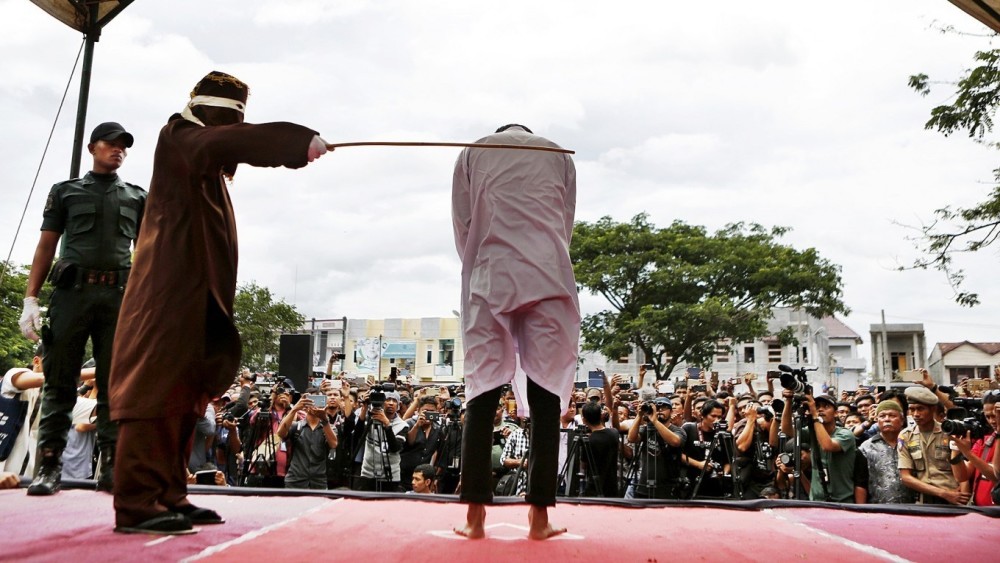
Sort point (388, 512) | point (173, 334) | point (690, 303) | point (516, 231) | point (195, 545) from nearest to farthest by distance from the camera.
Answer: point (195, 545) → point (173, 334) → point (516, 231) → point (388, 512) → point (690, 303)

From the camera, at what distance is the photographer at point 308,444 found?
780 centimetres

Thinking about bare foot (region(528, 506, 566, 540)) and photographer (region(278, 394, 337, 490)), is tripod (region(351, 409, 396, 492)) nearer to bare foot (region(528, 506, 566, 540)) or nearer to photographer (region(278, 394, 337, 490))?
photographer (region(278, 394, 337, 490))

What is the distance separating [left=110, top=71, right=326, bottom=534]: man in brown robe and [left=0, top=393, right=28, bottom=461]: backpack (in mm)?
2177

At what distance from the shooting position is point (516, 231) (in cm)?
296

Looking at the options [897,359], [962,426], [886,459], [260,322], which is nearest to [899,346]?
[897,359]

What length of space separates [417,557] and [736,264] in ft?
98.5

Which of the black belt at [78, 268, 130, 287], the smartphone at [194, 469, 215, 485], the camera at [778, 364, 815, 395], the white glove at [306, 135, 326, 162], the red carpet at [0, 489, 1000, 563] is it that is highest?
the white glove at [306, 135, 326, 162]

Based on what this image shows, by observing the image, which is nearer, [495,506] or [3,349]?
[495,506]

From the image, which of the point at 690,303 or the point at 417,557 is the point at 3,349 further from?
the point at 417,557

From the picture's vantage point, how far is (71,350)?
3453mm

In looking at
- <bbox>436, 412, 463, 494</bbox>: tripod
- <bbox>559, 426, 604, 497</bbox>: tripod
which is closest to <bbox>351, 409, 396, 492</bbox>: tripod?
<bbox>436, 412, 463, 494</bbox>: tripod

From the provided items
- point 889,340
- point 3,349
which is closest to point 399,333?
point 3,349

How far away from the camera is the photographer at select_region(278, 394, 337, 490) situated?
7.80m

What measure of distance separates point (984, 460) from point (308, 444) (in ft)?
19.4
